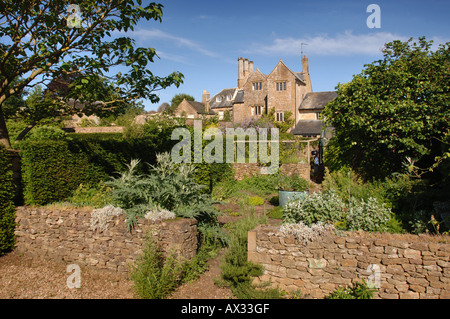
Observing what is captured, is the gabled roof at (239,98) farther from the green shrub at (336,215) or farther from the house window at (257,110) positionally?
the green shrub at (336,215)

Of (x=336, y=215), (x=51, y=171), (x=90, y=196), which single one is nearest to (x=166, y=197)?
(x=90, y=196)

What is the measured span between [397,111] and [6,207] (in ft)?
39.4

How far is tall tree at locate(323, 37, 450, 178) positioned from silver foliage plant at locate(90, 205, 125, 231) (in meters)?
8.81

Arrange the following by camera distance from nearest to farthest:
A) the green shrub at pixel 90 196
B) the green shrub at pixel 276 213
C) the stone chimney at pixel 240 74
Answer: the green shrub at pixel 90 196, the green shrub at pixel 276 213, the stone chimney at pixel 240 74

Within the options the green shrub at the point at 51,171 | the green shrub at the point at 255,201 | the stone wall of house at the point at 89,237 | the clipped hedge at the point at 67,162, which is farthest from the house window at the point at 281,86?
the stone wall of house at the point at 89,237

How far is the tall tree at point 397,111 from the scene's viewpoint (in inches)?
406

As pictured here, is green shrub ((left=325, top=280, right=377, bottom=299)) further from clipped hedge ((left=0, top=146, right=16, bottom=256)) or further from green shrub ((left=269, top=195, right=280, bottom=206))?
clipped hedge ((left=0, top=146, right=16, bottom=256))

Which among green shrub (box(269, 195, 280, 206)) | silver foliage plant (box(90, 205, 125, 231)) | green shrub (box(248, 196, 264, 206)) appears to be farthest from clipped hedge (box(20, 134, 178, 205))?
green shrub (box(269, 195, 280, 206))

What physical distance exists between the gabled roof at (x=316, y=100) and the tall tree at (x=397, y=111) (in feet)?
82.4

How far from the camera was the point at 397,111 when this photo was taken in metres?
10.8

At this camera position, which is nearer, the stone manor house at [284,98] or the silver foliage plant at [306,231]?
the silver foliage plant at [306,231]

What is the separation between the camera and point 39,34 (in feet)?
26.2

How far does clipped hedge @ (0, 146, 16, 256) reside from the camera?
25.0ft
